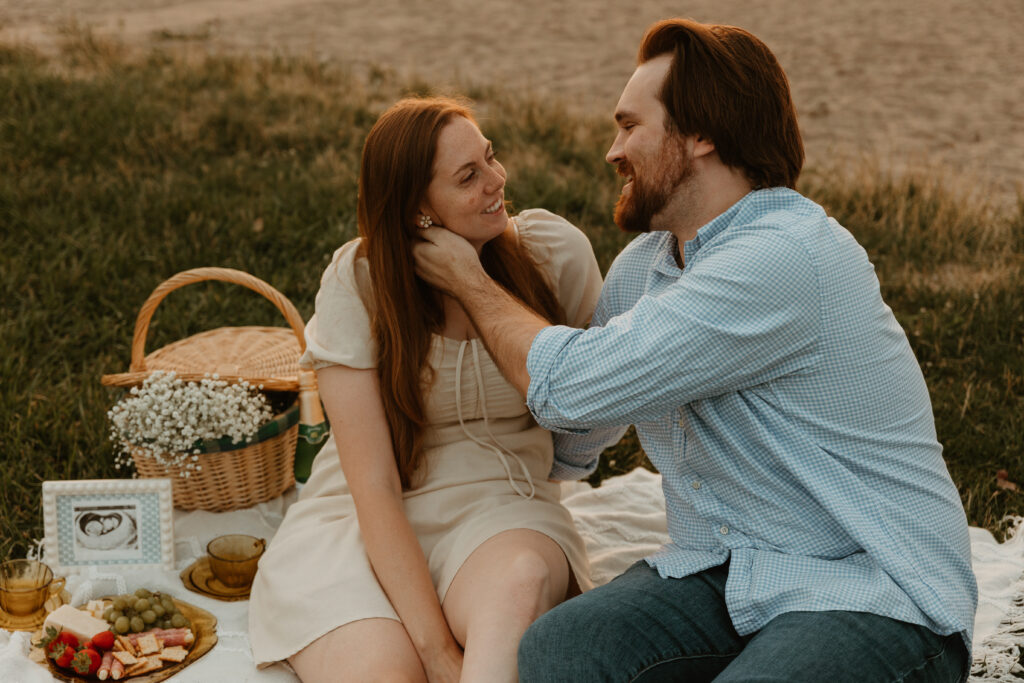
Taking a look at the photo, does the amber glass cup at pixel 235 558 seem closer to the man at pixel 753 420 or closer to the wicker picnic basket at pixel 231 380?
the wicker picnic basket at pixel 231 380

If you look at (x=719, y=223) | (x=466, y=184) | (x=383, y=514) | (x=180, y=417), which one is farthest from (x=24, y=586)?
(x=719, y=223)

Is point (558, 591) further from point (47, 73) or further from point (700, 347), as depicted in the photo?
point (47, 73)

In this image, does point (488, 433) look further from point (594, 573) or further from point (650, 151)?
point (650, 151)

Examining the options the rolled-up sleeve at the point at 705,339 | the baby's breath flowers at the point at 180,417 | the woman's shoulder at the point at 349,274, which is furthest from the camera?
the baby's breath flowers at the point at 180,417

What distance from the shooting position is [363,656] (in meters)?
2.80

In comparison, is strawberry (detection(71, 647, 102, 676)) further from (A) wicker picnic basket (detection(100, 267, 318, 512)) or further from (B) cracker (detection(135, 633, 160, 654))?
(A) wicker picnic basket (detection(100, 267, 318, 512))

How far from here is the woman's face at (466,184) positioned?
3018 mm

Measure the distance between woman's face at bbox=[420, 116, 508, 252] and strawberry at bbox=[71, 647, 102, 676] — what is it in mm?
1590

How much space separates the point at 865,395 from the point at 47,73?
24.6 ft

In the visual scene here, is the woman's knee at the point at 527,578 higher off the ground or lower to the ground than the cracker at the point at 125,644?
higher

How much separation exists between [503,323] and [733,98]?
83 cm

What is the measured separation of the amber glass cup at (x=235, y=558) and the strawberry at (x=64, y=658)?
0.58 m

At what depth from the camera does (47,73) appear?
8.11 meters

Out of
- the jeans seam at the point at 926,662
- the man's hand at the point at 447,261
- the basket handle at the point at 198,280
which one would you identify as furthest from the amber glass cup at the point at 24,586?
the jeans seam at the point at 926,662
